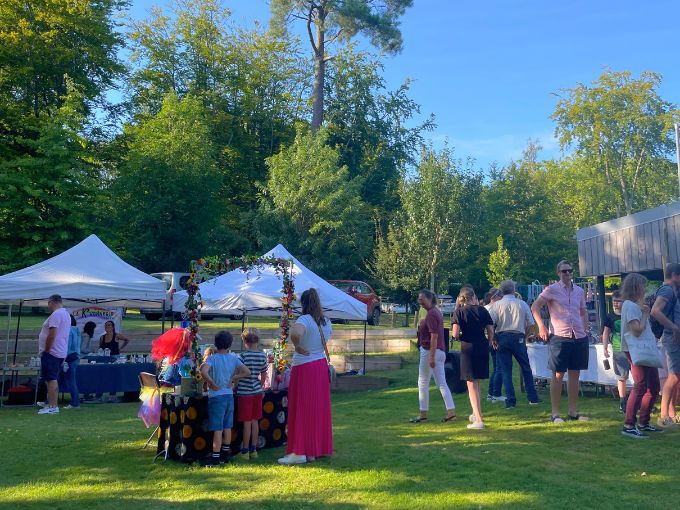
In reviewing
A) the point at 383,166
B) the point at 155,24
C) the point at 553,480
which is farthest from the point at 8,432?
the point at 155,24

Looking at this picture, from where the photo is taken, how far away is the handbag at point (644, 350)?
7.07 meters

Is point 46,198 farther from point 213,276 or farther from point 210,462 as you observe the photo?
point 210,462

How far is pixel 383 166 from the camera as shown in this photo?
37719 millimetres

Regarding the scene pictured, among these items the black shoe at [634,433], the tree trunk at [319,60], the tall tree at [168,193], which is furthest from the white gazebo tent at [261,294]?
the tree trunk at [319,60]

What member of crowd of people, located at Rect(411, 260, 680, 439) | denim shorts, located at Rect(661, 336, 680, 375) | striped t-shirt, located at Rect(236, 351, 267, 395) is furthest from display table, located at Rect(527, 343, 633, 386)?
striped t-shirt, located at Rect(236, 351, 267, 395)

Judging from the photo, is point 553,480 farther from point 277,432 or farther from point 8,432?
point 8,432

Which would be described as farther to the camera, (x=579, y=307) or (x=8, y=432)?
(x=8, y=432)

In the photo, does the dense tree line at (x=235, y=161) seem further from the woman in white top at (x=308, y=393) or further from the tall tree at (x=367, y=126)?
the woman in white top at (x=308, y=393)

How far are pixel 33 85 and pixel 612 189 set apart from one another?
38.2 m

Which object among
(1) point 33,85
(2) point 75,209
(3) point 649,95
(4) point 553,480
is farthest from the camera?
(3) point 649,95

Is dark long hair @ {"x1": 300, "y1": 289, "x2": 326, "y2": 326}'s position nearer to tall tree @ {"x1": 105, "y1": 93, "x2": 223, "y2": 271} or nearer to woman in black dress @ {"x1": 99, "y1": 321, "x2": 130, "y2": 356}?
woman in black dress @ {"x1": 99, "y1": 321, "x2": 130, "y2": 356}

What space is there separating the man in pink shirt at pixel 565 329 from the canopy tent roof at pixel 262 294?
18.2 ft

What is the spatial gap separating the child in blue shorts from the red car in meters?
16.6

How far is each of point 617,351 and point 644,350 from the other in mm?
1784
